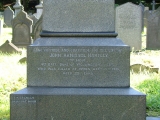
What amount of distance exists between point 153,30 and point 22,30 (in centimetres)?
490

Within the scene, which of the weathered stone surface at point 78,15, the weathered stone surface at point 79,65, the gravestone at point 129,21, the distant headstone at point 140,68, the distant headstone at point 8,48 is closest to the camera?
the weathered stone surface at point 79,65

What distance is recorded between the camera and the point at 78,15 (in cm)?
435

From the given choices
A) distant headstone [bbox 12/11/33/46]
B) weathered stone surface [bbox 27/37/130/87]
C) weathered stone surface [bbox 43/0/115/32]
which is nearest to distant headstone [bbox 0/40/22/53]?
distant headstone [bbox 12/11/33/46]

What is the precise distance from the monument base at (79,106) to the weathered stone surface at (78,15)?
2.88 feet

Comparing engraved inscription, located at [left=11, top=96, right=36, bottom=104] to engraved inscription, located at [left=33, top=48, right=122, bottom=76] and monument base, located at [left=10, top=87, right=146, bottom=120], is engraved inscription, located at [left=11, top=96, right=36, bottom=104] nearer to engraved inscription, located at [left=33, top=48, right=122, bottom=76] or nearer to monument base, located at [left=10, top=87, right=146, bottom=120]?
monument base, located at [left=10, top=87, right=146, bottom=120]

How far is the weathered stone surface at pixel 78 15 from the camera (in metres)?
4.34

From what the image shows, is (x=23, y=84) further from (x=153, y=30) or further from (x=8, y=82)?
(x=153, y=30)

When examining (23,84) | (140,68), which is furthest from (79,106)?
(140,68)

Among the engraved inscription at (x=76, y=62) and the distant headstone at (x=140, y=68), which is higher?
the engraved inscription at (x=76, y=62)

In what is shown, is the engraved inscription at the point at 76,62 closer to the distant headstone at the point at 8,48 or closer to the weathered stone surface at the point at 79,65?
the weathered stone surface at the point at 79,65

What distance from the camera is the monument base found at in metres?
3.76

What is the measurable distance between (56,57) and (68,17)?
0.54 m

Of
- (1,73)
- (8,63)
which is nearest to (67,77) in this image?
(1,73)

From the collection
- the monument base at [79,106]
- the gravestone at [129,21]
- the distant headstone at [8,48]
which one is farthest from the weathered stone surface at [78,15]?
the gravestone at [129,21]
